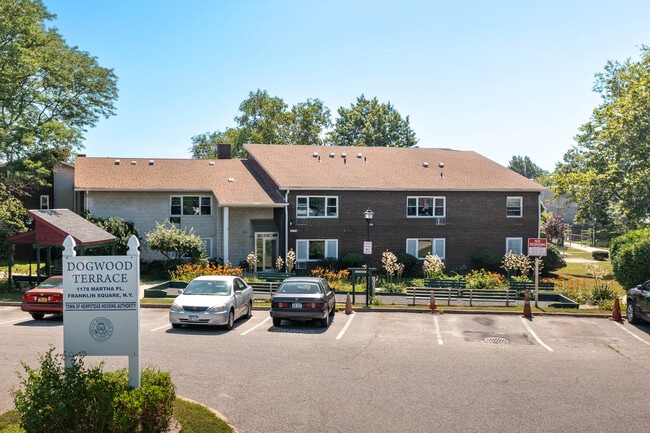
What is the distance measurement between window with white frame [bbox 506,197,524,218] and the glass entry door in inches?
572

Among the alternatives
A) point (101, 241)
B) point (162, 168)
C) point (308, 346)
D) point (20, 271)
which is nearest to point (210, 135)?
point (162, 168)

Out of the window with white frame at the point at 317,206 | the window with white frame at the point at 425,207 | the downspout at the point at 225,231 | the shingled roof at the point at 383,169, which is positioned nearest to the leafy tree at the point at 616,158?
the shingled roof at the point at 383,169

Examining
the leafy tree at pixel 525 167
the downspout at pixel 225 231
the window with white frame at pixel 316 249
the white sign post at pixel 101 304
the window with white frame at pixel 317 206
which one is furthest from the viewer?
the leafy tree at pixel 525 167

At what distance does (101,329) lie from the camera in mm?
7758

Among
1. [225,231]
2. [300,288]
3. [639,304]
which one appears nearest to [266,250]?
[225,231]

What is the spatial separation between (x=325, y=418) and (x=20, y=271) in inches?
1096

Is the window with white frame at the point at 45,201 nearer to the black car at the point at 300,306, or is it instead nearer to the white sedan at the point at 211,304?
the white sedan at the point at 211,304

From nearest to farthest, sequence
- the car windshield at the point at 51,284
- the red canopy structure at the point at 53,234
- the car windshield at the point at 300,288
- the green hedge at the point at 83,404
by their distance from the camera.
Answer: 1. the green hedge at the point at 83,404
2. the car windshield at the point at 300,288
3. the car windshield at the point at 51,284
4. the red canopy structure at the point at 53,234

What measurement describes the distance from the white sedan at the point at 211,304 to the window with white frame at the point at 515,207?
21989mm

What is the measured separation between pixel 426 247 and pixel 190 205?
14643 mm

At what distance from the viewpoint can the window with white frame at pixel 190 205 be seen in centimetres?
3384

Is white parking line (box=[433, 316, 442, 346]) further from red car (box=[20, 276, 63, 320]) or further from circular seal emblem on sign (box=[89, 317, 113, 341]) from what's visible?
red car (box=[20, 276, 63, 320])

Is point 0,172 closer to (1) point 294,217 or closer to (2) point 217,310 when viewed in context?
(1) point 294,217

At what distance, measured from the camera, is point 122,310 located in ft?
25.6
